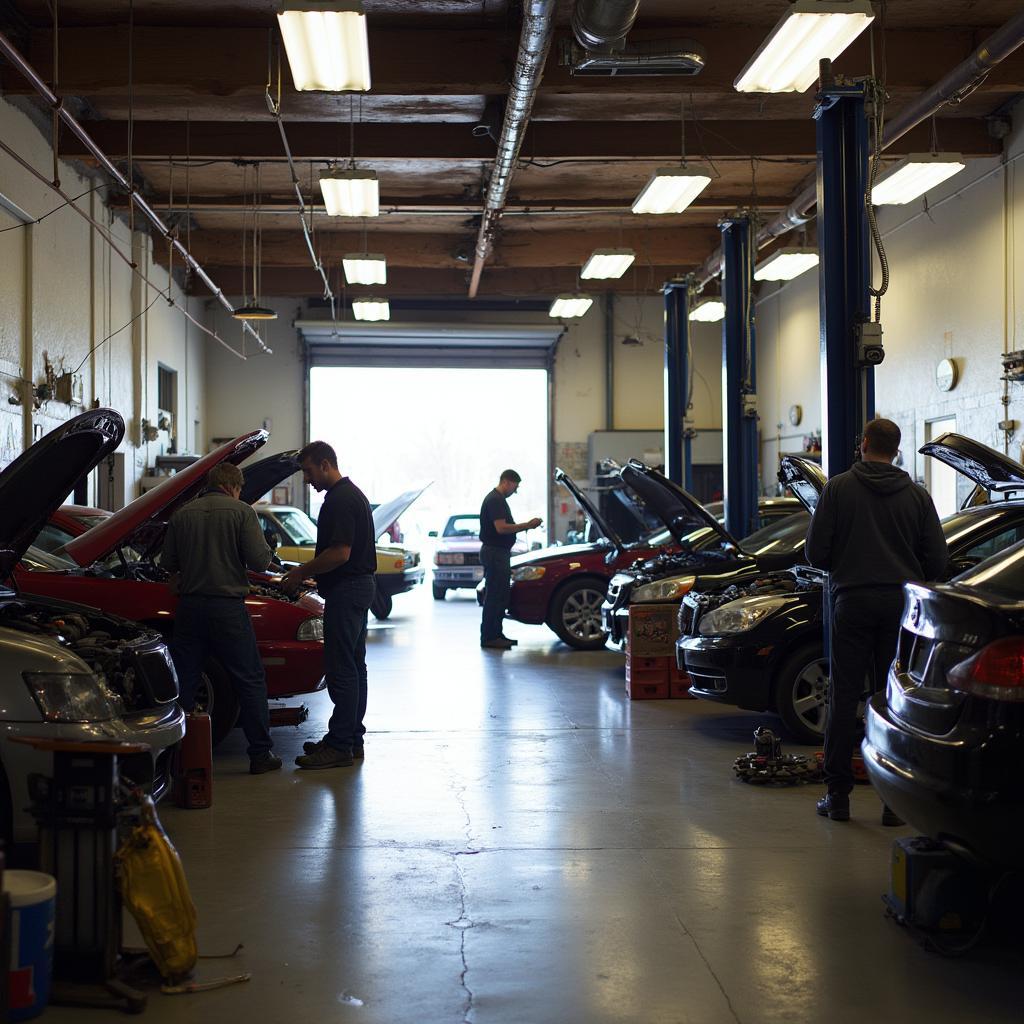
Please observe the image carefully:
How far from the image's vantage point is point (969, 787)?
11.4 feet

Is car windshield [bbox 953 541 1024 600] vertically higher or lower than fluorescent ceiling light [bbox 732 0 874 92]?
lower

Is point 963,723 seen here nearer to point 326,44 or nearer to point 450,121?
point 326,44

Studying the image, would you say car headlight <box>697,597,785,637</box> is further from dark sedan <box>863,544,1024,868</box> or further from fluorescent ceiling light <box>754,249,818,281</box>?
fluorescent ceiling light <box>754,249,818,281</box>

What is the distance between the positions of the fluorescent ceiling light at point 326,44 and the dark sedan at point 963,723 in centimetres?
535

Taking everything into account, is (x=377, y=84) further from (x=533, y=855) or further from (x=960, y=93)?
(x=533, y=855)

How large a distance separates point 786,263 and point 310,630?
387 inches

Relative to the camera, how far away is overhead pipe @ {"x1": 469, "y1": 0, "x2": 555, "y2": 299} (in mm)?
8359

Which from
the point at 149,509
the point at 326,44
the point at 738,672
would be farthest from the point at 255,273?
the point at 738,672

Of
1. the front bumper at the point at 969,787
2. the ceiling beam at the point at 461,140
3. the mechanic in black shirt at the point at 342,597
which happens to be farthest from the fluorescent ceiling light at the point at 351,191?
the front bumper at the point at 969,787

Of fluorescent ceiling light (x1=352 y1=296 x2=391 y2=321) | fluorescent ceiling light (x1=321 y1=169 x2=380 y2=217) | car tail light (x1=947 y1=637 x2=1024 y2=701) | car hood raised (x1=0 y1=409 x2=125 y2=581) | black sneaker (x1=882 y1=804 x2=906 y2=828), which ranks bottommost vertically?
black sneaker (x1=882 y1=804 x2=906 y2=828)

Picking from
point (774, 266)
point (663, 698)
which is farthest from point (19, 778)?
point (774, 266)

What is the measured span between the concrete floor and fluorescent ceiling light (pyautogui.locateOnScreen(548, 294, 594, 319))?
11.1 m

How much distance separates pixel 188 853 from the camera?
4.98 metres

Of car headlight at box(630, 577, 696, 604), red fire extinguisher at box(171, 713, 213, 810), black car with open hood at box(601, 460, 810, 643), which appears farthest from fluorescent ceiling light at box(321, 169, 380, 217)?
red fire extinguisher at box(171, 713, 213, 810)
